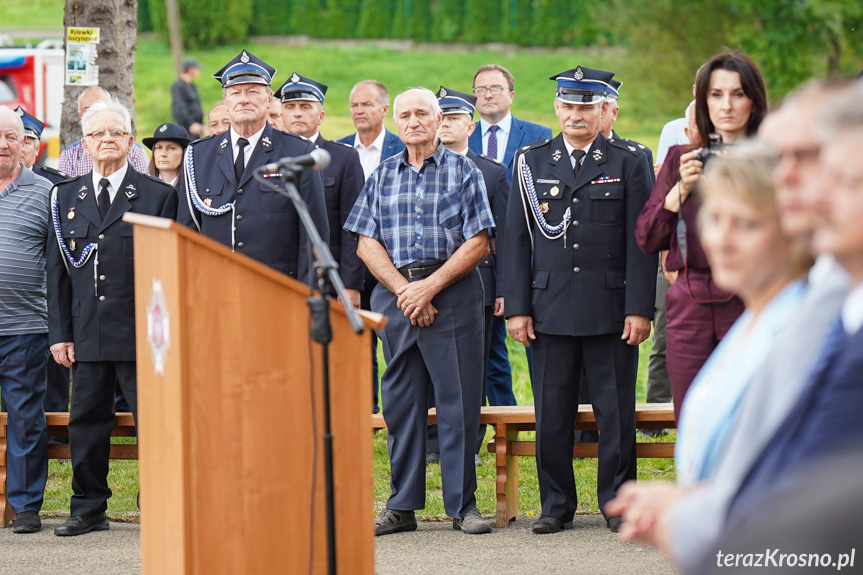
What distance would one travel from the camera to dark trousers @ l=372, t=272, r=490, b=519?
19.6ft

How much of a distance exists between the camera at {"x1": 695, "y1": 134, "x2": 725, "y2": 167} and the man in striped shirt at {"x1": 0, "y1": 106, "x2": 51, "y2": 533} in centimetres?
365

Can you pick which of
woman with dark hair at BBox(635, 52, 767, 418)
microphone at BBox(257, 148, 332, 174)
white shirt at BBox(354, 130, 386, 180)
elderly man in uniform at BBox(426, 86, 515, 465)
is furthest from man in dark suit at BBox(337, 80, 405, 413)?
microphone at BBox(257, 148, 332, 174)

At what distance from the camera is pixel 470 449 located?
19.9ft

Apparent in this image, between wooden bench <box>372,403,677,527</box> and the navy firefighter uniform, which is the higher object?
the navy firefighter uniform

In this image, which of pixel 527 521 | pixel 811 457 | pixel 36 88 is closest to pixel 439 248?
pixel 527 521

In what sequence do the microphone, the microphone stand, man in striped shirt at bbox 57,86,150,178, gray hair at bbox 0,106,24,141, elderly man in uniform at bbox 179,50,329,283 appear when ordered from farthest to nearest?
man in striped shirt at bbox 57,86,150,178
gray hair at bbox 0,106,24,141
elderly man in uniform at bbox 179,50,329,283
the microphone
the microphone stand

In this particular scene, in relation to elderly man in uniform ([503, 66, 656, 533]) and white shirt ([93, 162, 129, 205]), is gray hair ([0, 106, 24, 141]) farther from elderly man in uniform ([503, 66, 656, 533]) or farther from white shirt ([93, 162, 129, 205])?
elderly man in uniform ([503, 66, 656, 533])

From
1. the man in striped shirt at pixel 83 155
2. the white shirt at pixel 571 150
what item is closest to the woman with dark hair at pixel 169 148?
the man in striped shirt at pixel 83 155

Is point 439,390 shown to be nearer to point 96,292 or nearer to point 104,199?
point 96,292

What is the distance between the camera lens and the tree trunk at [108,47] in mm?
8719

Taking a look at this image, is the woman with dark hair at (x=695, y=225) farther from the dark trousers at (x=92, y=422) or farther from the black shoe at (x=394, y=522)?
the dark trousers at (x=92, y=422)

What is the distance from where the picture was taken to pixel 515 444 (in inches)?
247

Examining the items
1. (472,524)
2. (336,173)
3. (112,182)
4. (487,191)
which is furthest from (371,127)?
(472,524)

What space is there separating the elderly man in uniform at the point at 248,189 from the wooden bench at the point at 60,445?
4.02 feet
